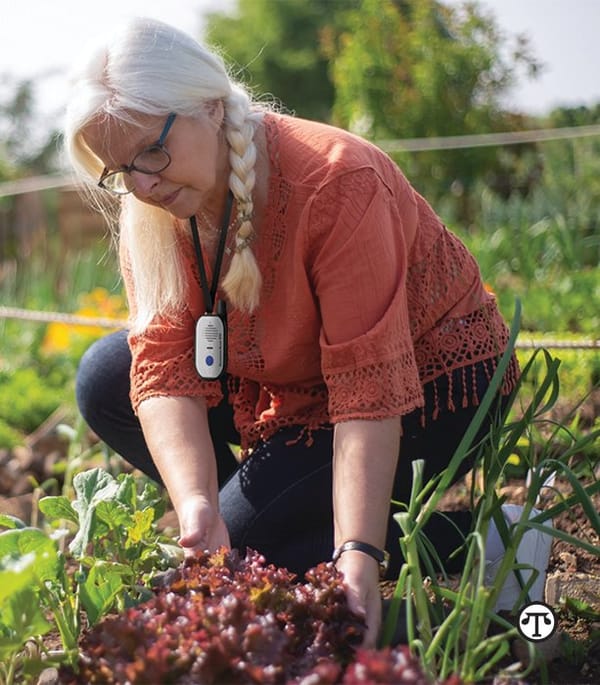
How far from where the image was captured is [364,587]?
1.56 meters

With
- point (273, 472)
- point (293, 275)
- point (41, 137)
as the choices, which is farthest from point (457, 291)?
point (41, 137)

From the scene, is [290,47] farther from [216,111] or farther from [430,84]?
[216,111]

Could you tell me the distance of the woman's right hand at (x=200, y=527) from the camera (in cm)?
175

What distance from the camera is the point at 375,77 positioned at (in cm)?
807

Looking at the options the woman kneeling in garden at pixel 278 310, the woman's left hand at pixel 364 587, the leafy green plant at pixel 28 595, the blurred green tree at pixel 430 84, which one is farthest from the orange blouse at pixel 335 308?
the blurred green tree at pixel 430 84

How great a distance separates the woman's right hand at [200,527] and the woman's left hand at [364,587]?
0.28 metres

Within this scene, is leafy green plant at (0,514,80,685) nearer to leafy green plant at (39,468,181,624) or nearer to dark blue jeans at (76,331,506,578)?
leafy green plant at (39,468,181,624)

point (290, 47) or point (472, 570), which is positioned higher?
point (472, 570)

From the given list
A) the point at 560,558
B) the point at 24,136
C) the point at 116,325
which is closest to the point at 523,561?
the point at 560,558

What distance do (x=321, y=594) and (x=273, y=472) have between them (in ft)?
2.33

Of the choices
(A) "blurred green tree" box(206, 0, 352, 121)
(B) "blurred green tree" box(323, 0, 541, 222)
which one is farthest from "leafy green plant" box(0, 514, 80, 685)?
(A) "blurred green tree" box(206, 0, 352, 121)

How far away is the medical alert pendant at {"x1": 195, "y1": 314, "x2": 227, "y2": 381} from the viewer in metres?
2.06

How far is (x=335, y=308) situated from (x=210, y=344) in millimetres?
352

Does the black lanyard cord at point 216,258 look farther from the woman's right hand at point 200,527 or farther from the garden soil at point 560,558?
the garden soil at point 560,558
